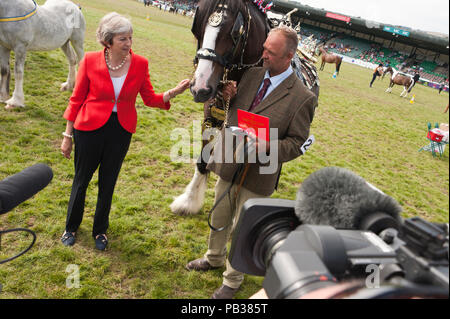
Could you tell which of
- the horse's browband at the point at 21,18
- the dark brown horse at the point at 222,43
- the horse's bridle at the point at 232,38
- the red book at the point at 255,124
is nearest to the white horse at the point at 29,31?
the horse's browband at the point at 21,18

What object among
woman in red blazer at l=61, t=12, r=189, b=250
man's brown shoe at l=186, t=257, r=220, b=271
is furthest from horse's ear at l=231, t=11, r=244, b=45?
man's brown shoe at l=186, t=257, r=220, b=271

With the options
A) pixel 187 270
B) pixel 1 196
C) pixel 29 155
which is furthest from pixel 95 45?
pixel 1 196

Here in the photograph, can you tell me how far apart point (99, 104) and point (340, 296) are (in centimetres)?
232

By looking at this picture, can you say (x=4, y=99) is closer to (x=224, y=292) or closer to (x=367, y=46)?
(x=224, y=292)

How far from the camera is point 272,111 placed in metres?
1.96

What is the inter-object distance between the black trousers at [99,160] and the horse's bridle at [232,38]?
0.97 metres

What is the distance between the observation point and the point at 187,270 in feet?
9.43

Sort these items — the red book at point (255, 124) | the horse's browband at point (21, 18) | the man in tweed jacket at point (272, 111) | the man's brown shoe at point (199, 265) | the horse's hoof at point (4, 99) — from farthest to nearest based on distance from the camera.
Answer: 1. the horse's hoof at point (4, 99)
2. the horse's browband at point (21, 18)
3. the man's brown shoe at point (199, 265)
4. the man in tweed jacket at point (272, 111)
5. the red book at point (255, 124)

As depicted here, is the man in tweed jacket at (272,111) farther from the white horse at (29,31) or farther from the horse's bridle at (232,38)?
the white horse at (29,31)

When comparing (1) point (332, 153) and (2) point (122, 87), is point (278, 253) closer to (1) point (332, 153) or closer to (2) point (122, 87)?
(2) point (122, 87)

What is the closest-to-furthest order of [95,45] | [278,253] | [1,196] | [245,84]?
[278,253] → [1,196] → [245,84] → [95,45]

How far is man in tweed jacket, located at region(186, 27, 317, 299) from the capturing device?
1920 mm

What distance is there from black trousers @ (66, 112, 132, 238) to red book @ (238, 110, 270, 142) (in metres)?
1.24

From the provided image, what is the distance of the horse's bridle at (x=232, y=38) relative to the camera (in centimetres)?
214
